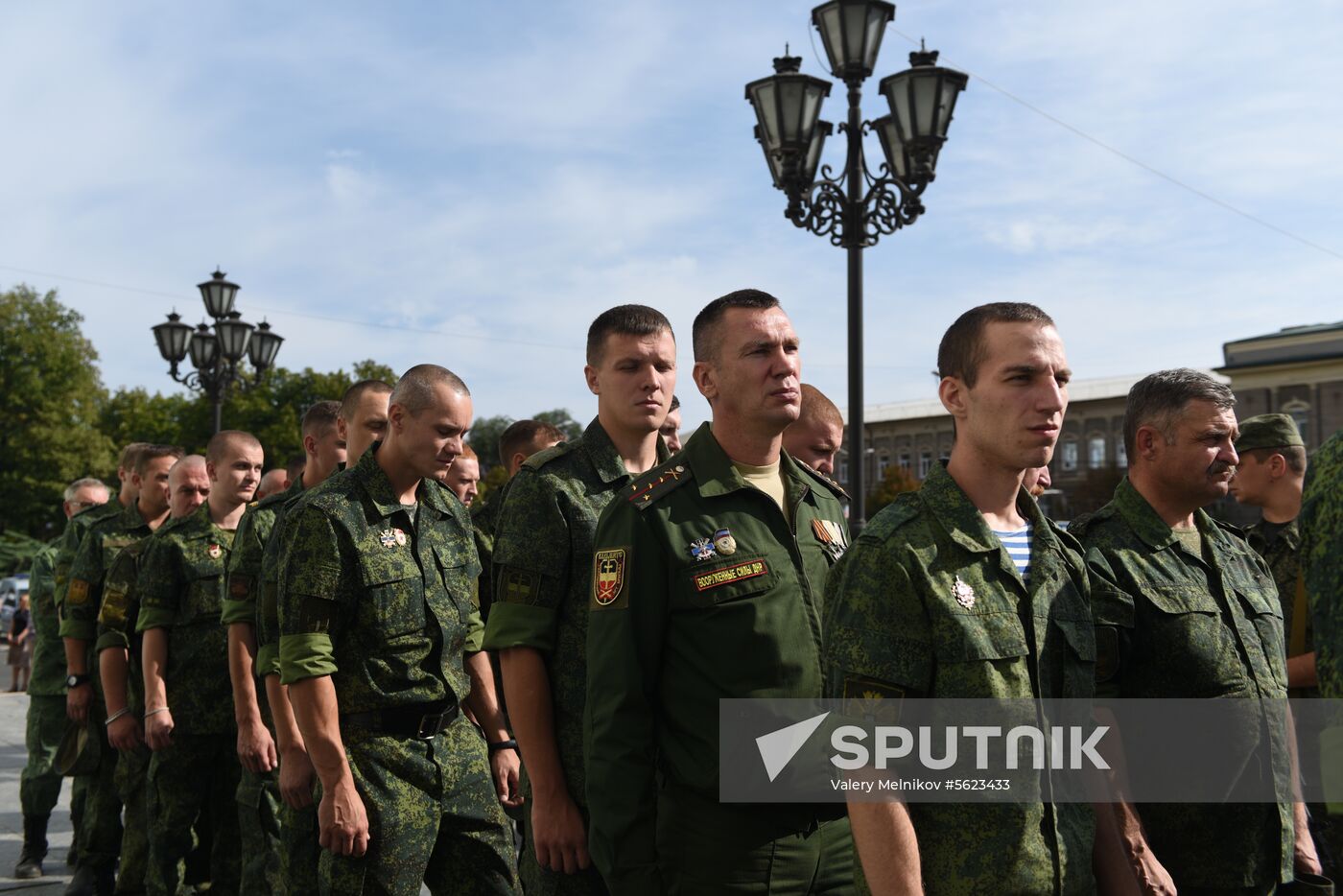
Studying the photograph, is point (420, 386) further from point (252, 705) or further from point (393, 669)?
point (252, 705)

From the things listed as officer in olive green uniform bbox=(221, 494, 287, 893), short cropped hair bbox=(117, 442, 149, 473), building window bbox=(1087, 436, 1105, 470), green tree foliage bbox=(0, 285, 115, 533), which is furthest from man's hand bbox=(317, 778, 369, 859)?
building window bbox=(1087, 436, 1105, 470)

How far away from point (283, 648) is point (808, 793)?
75.8 inches

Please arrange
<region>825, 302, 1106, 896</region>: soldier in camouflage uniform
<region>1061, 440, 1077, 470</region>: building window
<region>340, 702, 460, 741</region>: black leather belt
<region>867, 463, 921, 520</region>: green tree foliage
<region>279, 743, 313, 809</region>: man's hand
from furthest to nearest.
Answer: <region>1061, 440, 1077, 470</region>: building window → <region>867, 463, 921, 520</region>: green tree foliage → <region>279, 743, 313, 809</region>: man's hand → <region>340, 702, 460, 741</region>: black leather belt → <region>825, 302, 1106, 896</region>: soldier in camouflage uniform

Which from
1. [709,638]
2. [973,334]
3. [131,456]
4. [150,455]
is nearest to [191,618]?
[150,455]

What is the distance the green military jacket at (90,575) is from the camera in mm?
7262

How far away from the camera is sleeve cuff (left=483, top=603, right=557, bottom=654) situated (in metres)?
3.65

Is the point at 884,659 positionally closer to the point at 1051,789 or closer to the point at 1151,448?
the point at 1051,789

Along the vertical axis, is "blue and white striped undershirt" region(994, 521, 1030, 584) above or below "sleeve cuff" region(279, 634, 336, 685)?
above

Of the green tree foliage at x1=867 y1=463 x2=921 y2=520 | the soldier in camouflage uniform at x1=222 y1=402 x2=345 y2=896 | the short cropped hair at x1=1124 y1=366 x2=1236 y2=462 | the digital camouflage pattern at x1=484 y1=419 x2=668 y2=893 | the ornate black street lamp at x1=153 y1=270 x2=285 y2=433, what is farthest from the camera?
the green tree foliage at x1=867 y1=463 x2=921 y2=520

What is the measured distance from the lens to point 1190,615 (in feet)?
11.8

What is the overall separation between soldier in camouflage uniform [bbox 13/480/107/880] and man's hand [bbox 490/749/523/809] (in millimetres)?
3885

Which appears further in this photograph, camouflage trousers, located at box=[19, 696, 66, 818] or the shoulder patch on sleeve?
camouflage trousers, located at box=[19, 696, 66, 818]

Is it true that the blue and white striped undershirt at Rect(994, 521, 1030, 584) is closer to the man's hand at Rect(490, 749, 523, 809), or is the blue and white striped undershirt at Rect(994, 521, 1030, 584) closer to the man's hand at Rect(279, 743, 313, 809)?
the man's hand at Rect(490, 749, 523, 809)

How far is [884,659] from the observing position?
258cm
